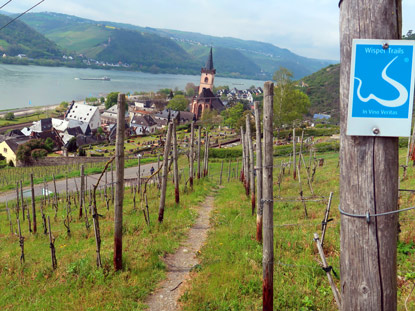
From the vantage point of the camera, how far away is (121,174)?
670 centimetres

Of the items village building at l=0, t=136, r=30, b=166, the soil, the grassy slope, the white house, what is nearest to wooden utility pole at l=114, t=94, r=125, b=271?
the soil

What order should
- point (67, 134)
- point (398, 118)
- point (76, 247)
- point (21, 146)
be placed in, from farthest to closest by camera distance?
point (67, 134)
point (21, 146)
point (76, 247)
point (398, 118)

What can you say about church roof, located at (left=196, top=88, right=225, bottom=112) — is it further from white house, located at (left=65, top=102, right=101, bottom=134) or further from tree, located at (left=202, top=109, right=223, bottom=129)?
white house, located at (left=65, top=102, right=101, bottom=134)

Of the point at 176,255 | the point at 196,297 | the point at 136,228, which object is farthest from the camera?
the point at 136,228

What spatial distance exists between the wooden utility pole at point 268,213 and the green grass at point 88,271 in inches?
91.0

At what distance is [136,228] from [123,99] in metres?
4.25

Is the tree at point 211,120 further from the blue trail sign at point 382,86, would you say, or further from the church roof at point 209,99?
the blue trail sign at point 382,86

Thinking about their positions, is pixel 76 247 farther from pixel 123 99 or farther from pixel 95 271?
pixel 123 99

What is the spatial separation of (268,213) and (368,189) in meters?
2.63

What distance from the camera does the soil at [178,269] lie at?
5672 mm

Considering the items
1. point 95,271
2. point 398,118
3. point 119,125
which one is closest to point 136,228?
point 95,271

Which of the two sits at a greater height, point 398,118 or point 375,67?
Answer: point 375,67

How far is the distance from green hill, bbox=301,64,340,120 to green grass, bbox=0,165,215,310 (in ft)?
191

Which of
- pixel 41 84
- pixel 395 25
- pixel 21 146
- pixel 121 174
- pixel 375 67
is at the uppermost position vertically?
pixel 41 84
